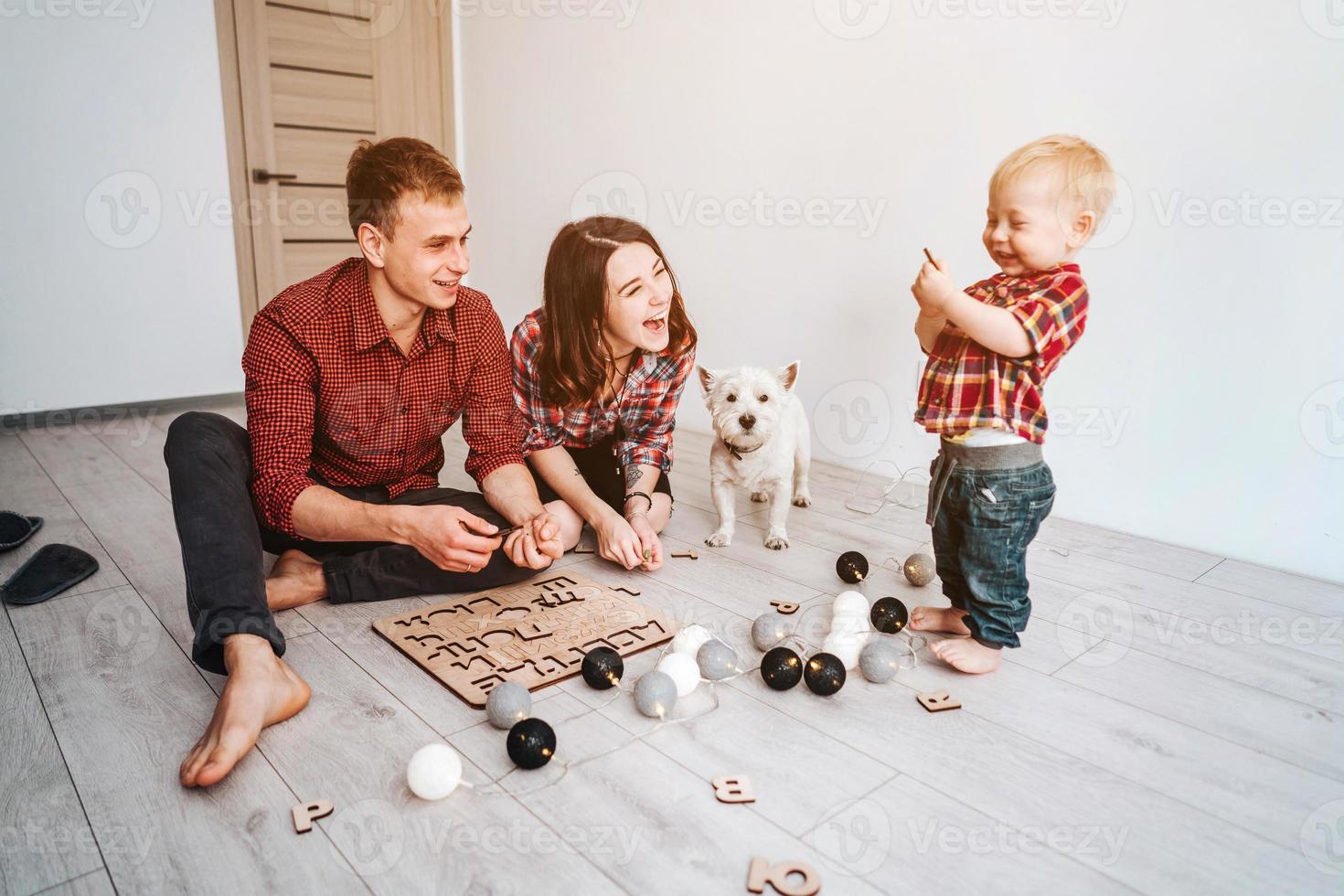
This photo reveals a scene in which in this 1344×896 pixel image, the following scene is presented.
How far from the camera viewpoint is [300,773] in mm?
1151

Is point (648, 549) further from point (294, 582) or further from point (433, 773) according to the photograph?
→ point (433, 773)

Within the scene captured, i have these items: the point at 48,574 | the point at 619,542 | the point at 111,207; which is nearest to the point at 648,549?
the point at 619,542

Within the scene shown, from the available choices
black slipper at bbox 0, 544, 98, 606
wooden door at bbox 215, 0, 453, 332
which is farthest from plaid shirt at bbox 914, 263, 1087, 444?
wooden door at bbox 215, 0, 453, 332

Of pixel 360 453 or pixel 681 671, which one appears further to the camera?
pixel 360 453

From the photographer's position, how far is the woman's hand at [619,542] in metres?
1.83

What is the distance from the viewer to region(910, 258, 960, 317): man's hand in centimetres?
133

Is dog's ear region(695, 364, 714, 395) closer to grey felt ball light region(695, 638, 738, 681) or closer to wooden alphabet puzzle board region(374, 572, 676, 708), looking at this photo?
wooden alphabet puzzle board region(374, 572, 676, 708)

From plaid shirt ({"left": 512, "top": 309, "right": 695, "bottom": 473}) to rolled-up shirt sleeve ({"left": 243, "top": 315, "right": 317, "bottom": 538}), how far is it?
563 mm

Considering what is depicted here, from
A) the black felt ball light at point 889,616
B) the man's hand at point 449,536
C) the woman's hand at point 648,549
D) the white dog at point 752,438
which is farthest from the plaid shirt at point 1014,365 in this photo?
the man's hand at point 449,536

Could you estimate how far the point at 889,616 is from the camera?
1565 millimetres

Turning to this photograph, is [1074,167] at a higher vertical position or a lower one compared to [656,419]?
higher

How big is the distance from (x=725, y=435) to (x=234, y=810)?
1.26m

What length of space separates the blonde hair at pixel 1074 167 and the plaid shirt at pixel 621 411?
0.94 metres

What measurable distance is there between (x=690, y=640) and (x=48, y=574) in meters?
1.39
